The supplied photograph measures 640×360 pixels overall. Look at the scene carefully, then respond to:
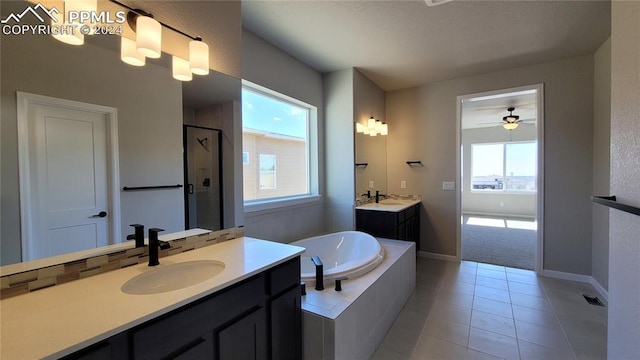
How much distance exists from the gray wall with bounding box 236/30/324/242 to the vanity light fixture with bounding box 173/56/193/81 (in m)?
0.85

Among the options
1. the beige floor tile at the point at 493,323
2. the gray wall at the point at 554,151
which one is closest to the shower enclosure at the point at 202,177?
the beige floor tile at the point at 493,323

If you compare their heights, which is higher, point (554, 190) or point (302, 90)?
point (302, 90)

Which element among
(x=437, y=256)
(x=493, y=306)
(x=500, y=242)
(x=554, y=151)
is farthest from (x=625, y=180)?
(x=500, y=242)

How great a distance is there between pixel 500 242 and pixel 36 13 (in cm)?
581

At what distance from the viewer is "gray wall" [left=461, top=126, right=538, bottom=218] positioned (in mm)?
6730

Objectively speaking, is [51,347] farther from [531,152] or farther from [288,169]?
[531,152]

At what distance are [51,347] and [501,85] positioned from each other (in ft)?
14.5

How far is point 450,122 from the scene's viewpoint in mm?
3725

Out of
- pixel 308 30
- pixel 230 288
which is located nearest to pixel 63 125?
pixel 230 288

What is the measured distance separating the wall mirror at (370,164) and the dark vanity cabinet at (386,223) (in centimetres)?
32

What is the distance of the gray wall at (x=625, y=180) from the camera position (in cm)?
107

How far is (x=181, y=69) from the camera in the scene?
1491 mm

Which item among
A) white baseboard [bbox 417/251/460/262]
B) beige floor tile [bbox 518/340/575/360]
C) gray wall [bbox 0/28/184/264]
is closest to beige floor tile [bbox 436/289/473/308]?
beige floor tile [bbox 518/340/575/360]

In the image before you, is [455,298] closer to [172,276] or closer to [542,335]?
[542,335]
